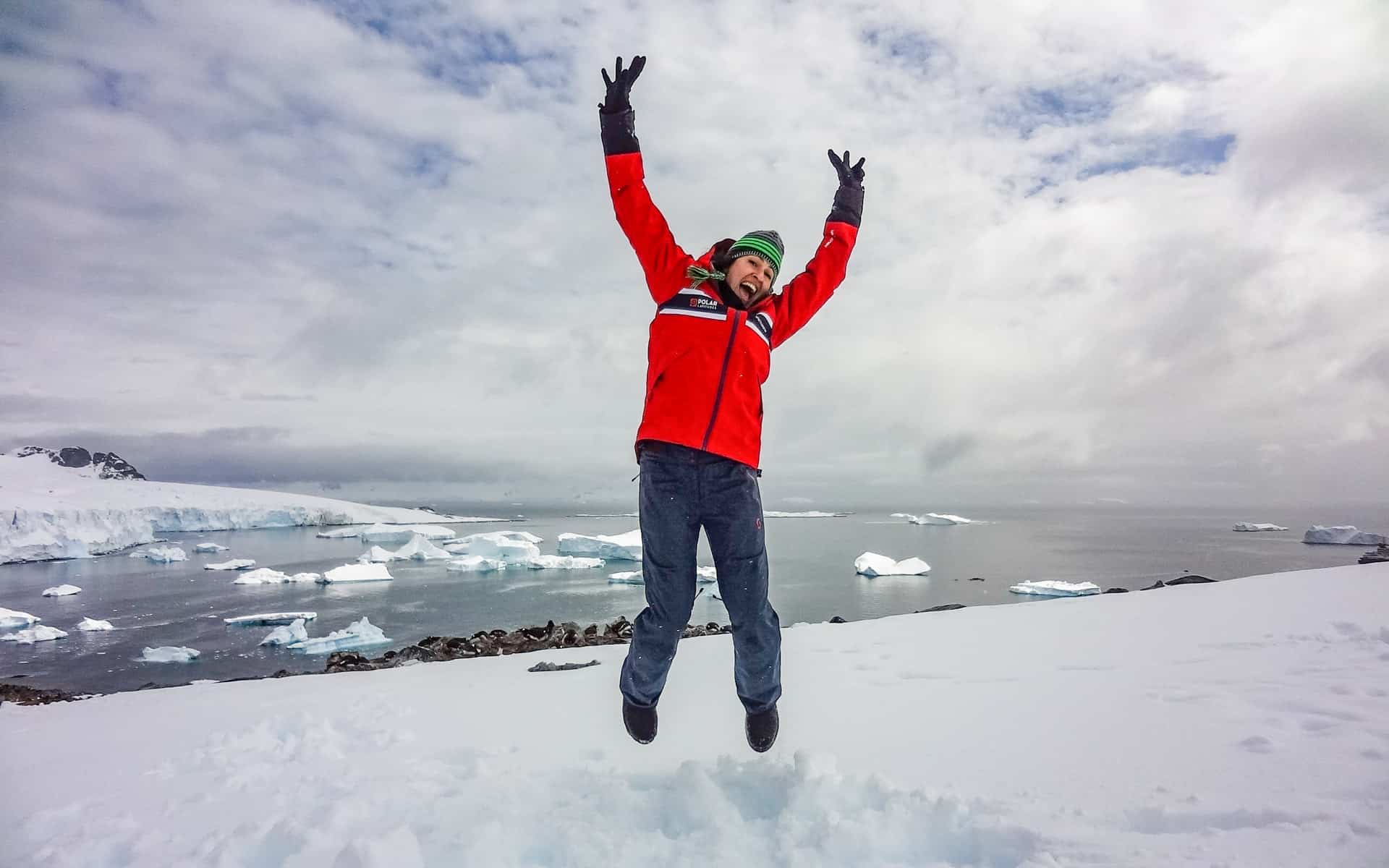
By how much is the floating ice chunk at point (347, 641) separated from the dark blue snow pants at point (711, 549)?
652 inches

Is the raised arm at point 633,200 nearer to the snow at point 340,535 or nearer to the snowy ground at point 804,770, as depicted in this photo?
the snowy ground at point 804,770

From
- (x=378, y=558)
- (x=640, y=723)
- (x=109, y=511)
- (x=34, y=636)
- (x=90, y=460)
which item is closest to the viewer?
(x=640, y=723)

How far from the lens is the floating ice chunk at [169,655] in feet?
49.8

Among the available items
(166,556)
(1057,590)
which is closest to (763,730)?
(1057,590)

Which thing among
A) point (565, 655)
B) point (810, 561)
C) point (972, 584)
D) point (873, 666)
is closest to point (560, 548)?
point (810, 561)

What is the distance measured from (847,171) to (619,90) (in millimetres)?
1021

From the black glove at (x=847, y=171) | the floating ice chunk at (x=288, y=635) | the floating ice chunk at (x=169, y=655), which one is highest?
the black glove at (x=847, y=171)

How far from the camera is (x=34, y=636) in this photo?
706 inches

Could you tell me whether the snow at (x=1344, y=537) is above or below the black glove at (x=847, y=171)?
below

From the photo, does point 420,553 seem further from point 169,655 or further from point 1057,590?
point 1057,590

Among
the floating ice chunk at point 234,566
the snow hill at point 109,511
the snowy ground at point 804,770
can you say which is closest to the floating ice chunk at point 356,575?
the floating ice chunk at point 234,566

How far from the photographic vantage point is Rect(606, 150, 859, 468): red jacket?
2.12 metres

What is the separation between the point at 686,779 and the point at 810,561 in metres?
37.1

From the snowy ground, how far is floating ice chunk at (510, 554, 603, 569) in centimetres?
3109
